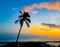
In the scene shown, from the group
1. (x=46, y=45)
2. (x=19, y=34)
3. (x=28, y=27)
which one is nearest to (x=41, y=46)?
(x=46, y=45)

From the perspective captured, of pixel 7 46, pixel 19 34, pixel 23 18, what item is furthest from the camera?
pixel 23 18

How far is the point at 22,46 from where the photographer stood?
792cm

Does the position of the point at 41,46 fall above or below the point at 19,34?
below

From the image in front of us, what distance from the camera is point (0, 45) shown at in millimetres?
8102

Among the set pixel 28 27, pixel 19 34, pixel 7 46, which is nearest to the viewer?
pixel 7 46

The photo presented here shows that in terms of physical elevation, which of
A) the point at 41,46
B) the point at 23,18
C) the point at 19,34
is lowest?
the point at 41,46

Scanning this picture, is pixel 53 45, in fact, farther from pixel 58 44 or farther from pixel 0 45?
pixel 0 45

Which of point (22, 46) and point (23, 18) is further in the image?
point (23, 18)

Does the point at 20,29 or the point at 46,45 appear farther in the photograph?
the point at 20,29

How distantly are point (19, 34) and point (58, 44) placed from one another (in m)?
3.21

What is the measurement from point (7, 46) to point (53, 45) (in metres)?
1.89

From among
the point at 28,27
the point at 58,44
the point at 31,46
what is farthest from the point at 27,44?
the point at 28,27

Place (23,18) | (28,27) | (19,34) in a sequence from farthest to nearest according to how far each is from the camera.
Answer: (23,18) → (19,34) → (28,27)

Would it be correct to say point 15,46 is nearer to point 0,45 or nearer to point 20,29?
point 0,45
